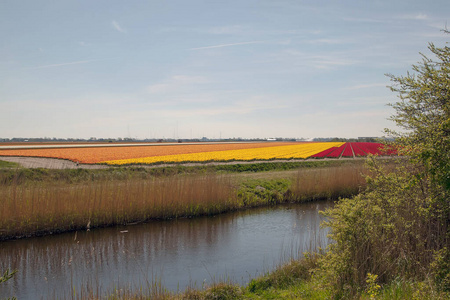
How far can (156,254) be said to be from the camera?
38.3 feet

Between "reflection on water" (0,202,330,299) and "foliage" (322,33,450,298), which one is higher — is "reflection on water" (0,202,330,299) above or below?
below

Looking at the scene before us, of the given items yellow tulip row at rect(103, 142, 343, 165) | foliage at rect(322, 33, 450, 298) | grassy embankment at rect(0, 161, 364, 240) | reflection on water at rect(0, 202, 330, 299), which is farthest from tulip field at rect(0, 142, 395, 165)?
foliage at rect(322, 33, 450, 298)

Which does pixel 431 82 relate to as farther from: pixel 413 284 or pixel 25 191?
pixel 25 191

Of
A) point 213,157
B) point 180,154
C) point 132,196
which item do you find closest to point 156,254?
point 132,196

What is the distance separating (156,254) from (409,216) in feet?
26.4

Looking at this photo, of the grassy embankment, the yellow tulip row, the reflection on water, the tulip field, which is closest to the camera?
the reflection on water

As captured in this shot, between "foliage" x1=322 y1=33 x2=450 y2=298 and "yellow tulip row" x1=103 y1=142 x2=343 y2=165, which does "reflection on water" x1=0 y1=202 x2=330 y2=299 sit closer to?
"foliage" x1=322 y1=33 x2=450 y2=298

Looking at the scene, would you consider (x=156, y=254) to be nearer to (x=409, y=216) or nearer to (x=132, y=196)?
(x=132, y=196)

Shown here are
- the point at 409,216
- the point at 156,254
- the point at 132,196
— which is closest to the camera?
the point at 409,216

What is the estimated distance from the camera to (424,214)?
20.8 ft

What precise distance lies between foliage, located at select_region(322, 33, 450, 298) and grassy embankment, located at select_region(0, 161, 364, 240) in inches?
427

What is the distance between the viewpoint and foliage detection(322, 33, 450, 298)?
5.88 m

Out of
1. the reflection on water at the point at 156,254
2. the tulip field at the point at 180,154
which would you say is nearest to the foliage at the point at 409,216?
the reflection on water at the point at 156,254

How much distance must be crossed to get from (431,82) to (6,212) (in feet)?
45.6
